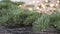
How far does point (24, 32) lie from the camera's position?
3.24 m

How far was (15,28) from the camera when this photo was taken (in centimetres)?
335

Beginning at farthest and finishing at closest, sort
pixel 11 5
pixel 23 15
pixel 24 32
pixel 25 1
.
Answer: pixel 25 1 → pixel 11 5 → pixel 23 15 → pixel 24 32

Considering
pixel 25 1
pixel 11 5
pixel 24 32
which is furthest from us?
pixel 25 1

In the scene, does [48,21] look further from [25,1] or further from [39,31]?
[25,1]

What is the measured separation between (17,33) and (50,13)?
74cm

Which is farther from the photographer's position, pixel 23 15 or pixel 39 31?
pixel 23 15

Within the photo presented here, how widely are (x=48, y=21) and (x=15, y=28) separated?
0.53 meters

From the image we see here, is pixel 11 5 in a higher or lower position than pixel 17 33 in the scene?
higher

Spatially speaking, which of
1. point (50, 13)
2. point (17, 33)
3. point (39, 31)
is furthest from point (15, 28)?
point (50, 13)

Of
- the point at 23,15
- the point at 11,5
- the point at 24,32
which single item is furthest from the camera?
the point at 11,5

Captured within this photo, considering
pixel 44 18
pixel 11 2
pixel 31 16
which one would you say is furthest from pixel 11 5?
pixel 44 18

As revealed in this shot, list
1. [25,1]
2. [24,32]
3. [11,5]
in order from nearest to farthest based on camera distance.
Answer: [24,32] < [11,5] < [25,1]

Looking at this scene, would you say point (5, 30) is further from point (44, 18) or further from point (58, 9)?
point (58, 9)

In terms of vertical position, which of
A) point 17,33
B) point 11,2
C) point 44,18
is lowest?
point 17,33
